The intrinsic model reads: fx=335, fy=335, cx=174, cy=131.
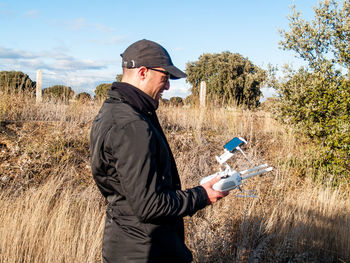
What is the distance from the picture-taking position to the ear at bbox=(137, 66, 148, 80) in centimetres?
167

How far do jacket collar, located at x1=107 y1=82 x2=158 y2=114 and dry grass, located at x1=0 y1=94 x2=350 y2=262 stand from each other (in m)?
1.79

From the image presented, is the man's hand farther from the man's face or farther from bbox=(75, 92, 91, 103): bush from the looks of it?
bbox=(75, 92, 91, 103): bush

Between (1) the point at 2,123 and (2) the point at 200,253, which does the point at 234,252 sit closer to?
(2) the point at 200,253

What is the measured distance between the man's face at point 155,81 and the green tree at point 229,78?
21.4ft

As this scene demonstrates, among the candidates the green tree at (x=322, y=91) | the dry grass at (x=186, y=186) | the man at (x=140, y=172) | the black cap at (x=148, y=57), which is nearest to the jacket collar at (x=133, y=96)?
the man at (x=140, y=172)

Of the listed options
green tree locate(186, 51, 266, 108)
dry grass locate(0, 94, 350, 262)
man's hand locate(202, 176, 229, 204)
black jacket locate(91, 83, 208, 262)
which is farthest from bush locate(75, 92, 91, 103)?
man's hand locate(202, 176, 229, 204)

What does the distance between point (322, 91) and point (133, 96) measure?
5.58m

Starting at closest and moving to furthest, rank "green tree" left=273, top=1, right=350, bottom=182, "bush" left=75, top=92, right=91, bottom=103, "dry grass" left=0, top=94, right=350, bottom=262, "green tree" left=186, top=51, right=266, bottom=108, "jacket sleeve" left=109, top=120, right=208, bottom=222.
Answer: "jacket sleeve" left=109, top=120, right=208, bottom=222 < "dry grass" left=0, top=94, right=350, bottom=262 < "green tree" left=273, top=1, right=350, bottom=182 < "bush" left=75, top=92, right=91, bottom=103 < "green tree" left=186, top=51, right=266, bottom=108

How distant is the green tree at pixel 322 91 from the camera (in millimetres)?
5809

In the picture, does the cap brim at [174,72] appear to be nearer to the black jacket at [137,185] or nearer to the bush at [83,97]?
the black jacket at [137,185]

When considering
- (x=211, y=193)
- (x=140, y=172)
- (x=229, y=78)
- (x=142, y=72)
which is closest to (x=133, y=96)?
(x=142, y=72)

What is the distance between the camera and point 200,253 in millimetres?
3176

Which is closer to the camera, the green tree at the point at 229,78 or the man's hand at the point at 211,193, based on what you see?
the man's hand at the point at 211,193

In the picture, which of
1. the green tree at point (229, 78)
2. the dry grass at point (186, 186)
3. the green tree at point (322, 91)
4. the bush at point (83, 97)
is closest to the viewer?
the dry grass at point (186, 186)
